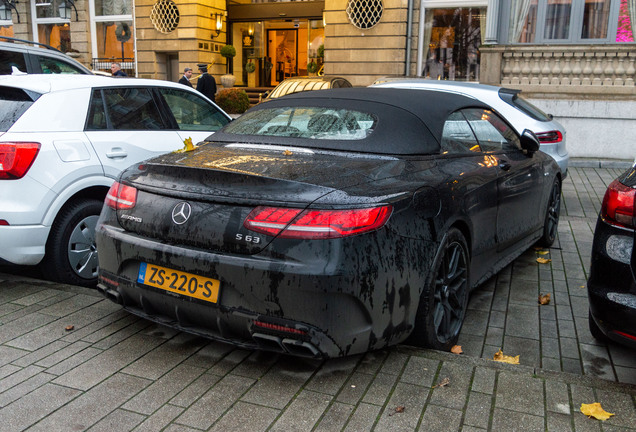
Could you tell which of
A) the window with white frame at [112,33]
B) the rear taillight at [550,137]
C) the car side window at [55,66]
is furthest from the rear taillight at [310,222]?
the window with white frame at [112,33]

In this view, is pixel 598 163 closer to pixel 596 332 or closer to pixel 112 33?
pixel 596 332

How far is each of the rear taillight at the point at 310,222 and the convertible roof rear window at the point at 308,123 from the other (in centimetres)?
95

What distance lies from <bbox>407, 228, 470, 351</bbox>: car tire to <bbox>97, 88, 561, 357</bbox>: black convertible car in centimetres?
1

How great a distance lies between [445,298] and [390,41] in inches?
666

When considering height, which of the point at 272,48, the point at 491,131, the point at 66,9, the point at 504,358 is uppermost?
the point at 66,9

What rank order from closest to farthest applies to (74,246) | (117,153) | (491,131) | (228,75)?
(74,246) → (491,131) → (117,153) → (228,75)

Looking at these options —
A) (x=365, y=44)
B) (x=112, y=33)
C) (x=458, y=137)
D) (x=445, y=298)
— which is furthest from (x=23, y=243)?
(x=112, y=33)

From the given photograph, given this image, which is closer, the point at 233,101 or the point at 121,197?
the point at 121,197

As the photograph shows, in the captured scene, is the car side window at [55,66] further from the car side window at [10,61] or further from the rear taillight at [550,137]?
the rear taillight at [550,137]

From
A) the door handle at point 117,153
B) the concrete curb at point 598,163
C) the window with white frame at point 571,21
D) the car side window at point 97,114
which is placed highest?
the window with white frame at point 571,21

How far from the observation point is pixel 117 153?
16.2ft

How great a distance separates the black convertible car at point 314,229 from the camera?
9.43 ft

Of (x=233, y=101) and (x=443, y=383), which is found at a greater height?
(x=233, y=101)

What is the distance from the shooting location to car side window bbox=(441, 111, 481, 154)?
157 inches
